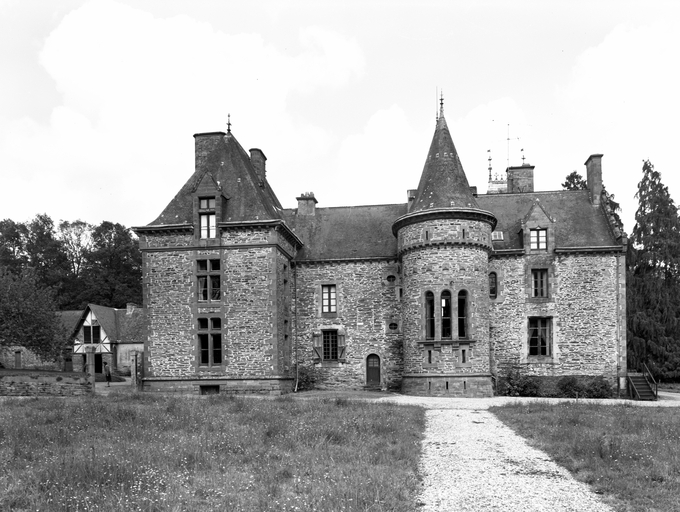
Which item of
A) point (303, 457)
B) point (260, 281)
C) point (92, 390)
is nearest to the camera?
point (303, 457)

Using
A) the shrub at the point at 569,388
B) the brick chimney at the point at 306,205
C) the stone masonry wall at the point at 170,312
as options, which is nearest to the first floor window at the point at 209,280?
the stone masonry wall at the point at 170,312

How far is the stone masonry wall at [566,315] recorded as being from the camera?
3062 cm

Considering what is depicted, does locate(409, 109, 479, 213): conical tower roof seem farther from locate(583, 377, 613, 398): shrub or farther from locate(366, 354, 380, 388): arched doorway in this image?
locate(583, 377, 613, 398): shrub

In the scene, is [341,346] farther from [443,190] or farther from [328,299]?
[443,190]

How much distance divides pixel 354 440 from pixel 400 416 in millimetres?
4899

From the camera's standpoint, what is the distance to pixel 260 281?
94.1 feet

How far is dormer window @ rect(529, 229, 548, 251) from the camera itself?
31.5 meters

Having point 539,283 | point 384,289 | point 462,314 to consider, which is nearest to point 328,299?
point 384,289

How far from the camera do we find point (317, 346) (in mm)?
32281

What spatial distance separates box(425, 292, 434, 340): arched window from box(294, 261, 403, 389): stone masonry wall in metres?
2.91

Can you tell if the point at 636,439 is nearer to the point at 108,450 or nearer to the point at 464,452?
the point at 464,452

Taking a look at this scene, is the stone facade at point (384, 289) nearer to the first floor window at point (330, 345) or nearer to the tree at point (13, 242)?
the first floor window at point (330, 345)

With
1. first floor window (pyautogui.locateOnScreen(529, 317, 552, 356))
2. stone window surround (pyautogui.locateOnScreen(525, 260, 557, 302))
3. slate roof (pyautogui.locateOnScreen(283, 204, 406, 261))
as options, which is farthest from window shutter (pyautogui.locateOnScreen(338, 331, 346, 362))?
stone window surround (pyautogui.locateOnScreen(525, 260, 557, 302))

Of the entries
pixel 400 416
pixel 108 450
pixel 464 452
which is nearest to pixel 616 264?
pixel 400 416
